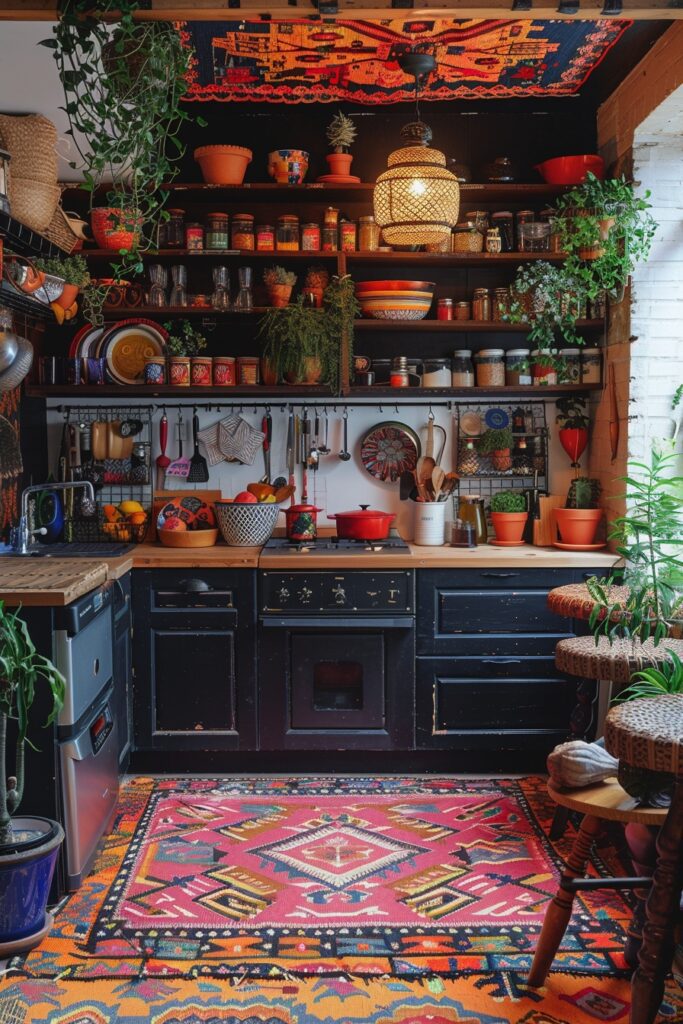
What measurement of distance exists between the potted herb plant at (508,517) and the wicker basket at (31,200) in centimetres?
230

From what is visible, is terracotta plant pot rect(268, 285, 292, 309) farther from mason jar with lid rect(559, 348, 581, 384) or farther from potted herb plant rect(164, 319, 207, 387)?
mason jar with lid rect(559, 348, 581, 384)

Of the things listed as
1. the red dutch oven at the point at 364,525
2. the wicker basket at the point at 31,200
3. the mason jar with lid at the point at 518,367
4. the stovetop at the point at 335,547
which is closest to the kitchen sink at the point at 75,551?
the stovetop at the point at 335,547

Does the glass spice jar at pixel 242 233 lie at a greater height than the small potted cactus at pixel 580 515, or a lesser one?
greater

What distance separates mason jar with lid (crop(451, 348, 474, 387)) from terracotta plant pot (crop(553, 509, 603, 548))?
729 millimetres

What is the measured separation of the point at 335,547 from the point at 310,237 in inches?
56.1

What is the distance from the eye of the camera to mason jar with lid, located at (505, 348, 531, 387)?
4.64 metres

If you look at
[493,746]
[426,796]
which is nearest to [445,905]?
[426,796]

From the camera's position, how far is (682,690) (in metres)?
2.72

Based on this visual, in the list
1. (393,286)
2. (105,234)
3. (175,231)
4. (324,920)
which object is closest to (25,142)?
(105,234)

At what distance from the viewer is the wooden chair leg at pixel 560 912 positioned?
8.48ft

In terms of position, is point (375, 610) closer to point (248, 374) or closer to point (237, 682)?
point (237, 682)

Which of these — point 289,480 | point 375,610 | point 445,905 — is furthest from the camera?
point 289,480

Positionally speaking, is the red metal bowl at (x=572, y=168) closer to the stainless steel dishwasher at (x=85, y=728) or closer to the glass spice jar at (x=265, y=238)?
the glass spice jar at (x=265, y=238)

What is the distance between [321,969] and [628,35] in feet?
11.6
